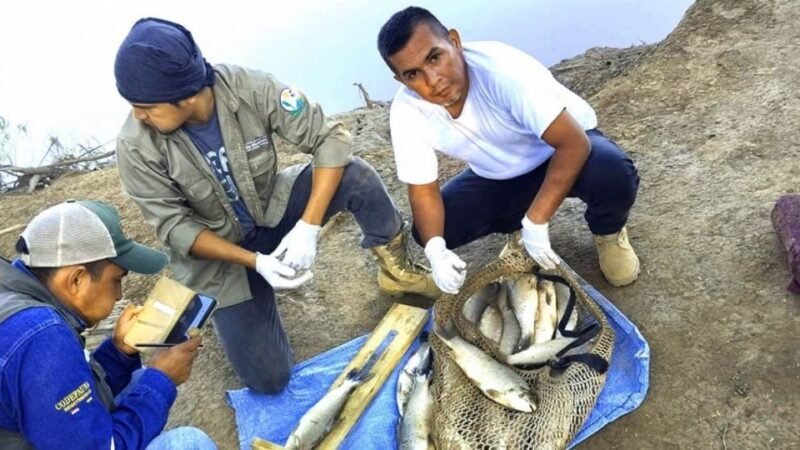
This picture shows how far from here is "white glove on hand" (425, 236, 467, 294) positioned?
3.08 meters

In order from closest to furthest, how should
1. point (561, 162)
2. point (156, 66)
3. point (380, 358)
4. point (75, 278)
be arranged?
point (75, 278), point (156, 66), point (561, 162), point (380, 358)

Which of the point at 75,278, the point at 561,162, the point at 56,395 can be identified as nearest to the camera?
the point at 56,395

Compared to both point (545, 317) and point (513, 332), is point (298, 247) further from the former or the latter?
point (545, 317)

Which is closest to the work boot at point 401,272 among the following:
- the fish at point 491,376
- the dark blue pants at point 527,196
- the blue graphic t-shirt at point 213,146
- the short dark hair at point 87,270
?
the dark blue pants at point 527,196

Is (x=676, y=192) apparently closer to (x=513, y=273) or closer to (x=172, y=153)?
(x=513, y=273)

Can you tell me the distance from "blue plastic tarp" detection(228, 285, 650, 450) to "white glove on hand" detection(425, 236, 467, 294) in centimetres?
42

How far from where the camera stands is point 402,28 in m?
2.74

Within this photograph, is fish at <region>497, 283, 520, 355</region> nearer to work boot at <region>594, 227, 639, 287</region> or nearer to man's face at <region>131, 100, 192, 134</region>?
work boot at <region>594, 227, 639, 287</region>

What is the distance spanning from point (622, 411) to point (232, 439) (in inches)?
66.6

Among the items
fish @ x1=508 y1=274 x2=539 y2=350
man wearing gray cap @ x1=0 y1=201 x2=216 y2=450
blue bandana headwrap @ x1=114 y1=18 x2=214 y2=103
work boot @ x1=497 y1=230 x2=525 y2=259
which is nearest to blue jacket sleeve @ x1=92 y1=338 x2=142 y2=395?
man wearing gray cap @ x1=0 y1=201 x2=216 y2=450

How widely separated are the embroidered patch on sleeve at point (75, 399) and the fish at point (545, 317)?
182cm

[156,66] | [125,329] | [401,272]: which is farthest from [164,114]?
[401,272]

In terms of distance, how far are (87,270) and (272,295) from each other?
4.54ft

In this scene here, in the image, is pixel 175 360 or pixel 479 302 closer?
pixel 175 360
